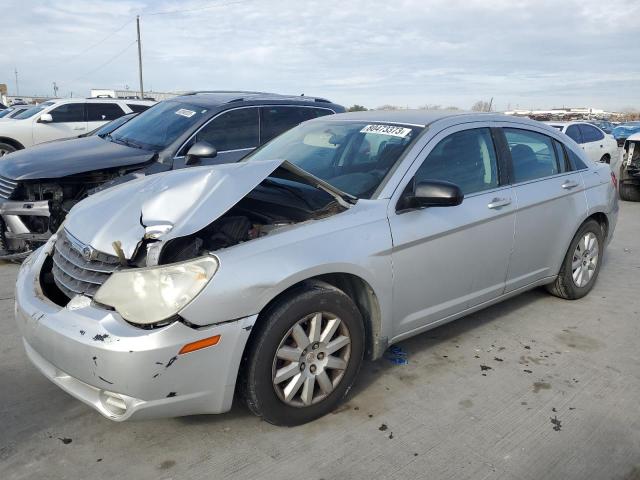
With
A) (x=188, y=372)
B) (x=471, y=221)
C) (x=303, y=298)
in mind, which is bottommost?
(x=188, y=372)

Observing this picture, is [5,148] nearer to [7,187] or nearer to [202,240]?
[7,187]

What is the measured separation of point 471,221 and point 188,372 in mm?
2044

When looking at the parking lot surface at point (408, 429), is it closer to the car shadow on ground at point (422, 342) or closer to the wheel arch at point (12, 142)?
the car shadow on ground at point (422, 342)

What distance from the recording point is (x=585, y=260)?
4.82 meters

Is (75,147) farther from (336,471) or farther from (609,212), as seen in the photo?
(609,212)

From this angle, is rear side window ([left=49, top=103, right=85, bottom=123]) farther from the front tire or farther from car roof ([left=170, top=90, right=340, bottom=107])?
the front tire

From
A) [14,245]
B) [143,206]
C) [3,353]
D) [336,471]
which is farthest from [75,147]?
[336,471]

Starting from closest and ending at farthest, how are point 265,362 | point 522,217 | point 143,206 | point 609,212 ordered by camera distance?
point 265,362 → point 143,206 → point 522,217 → point 609,212

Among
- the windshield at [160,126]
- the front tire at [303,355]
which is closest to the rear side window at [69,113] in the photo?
the windshield at [160,126]

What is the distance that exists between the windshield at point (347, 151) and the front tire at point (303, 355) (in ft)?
2.63

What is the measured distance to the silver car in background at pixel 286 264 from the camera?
7.99ft

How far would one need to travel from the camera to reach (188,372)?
244cm

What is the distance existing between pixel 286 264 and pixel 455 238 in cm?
130

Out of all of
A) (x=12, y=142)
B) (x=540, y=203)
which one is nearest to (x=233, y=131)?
(x=540, y=203)
